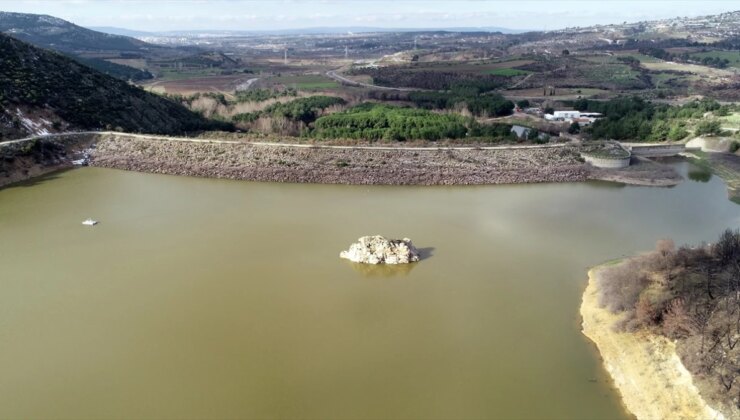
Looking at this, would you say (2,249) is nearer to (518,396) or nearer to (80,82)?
(518,396)

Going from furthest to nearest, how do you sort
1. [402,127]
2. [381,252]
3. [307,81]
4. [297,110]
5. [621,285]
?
[307,81], [297,110], [402,127], [381,252], [621,285]

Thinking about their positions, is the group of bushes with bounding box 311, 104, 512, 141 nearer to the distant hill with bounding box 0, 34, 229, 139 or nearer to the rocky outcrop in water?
the distant hill with bounding box 0, 34, 229, 139

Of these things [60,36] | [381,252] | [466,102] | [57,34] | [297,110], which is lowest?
[381,252]

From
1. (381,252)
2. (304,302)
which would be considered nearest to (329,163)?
(381,252)

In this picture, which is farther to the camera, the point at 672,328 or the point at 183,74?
the point at 183,74

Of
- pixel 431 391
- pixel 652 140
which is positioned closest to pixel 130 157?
pixel 431 391

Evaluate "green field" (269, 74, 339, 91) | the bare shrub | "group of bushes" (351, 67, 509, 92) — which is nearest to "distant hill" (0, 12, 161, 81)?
"green field" (269, 74, 339, 91)

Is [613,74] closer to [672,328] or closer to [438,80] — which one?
[438,80]
